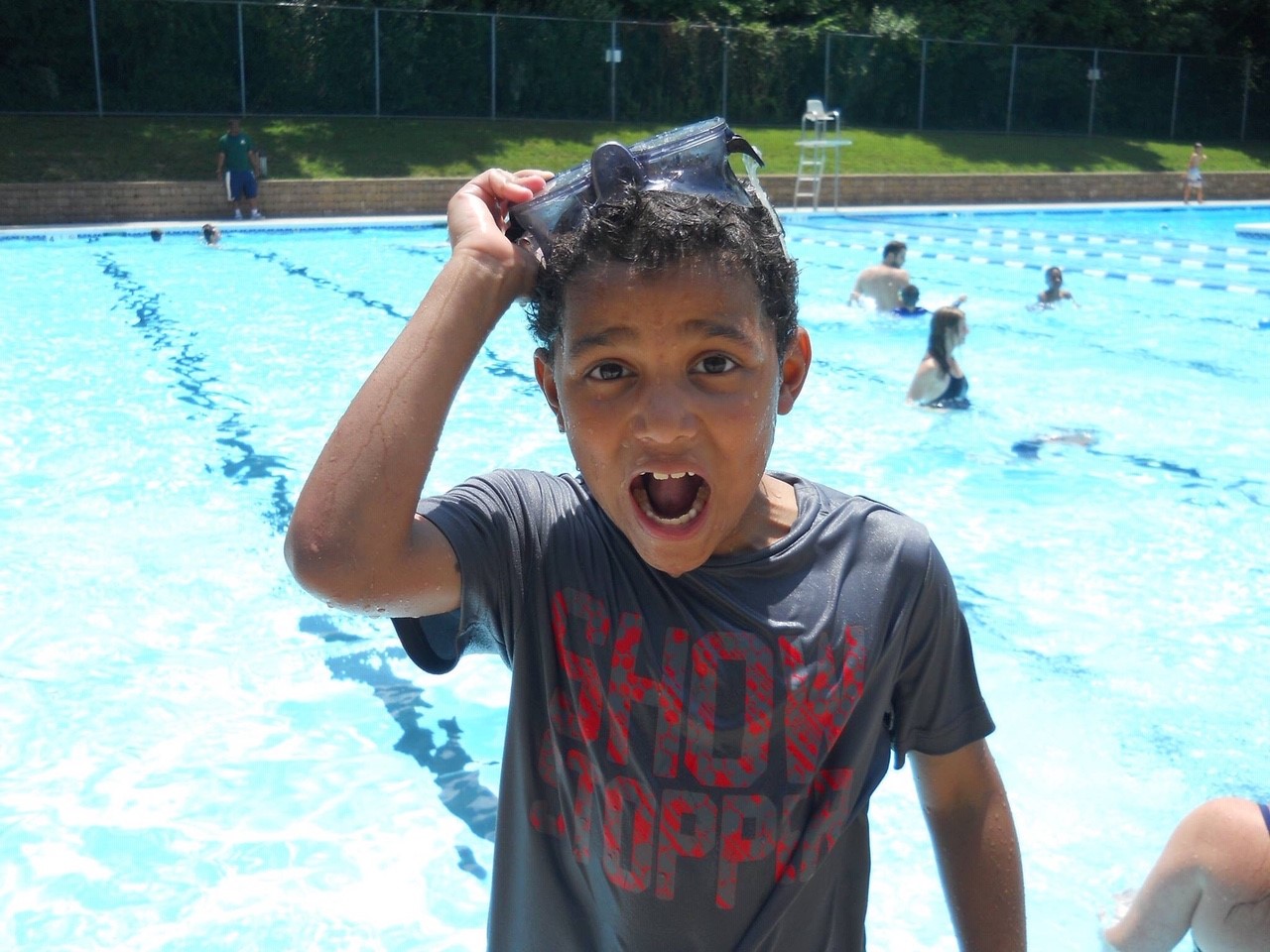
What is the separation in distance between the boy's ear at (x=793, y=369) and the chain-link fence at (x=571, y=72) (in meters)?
25.0

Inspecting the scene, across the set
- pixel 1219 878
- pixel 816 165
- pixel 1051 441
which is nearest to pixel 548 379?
pixel 1219 878

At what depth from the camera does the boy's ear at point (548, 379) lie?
5.14 ft

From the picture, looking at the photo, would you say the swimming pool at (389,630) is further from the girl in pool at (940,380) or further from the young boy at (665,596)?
the young boy at (665,596)

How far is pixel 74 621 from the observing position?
18.1ft

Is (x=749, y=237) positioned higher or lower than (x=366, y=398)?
higher

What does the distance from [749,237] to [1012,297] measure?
14.1m

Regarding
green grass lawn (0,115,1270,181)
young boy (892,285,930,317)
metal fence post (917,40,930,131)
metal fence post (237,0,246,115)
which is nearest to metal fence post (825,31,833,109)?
green grass lawn (0,115,1270,181)

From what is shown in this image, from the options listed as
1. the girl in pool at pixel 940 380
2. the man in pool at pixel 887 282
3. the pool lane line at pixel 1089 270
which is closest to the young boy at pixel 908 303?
the man in pool at pixel 887 282

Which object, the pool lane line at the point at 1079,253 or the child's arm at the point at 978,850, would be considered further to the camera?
the pool lane line at the point at 1079,253

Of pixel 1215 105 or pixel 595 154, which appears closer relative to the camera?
pixel 595 154

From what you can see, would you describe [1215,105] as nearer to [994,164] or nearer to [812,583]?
[994,164]

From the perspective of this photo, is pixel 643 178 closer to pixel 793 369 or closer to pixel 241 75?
pixel 793 369

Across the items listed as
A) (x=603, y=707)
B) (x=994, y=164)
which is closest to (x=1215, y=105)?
(x=994, y=164)

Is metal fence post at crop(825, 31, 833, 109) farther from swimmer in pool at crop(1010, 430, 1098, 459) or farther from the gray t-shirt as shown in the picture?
the gray t-shirt
